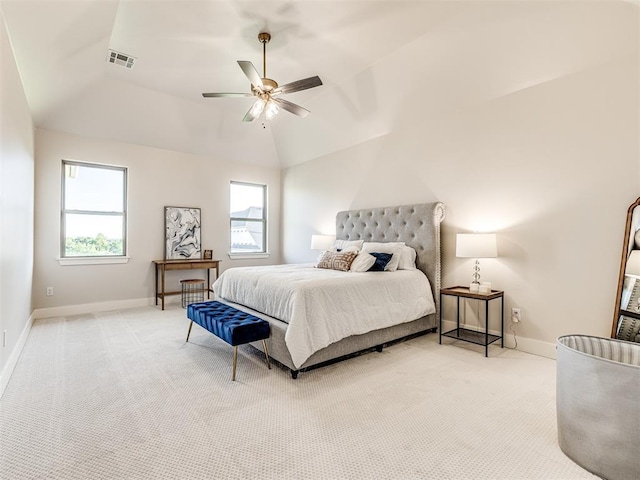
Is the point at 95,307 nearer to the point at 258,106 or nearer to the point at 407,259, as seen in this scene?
the point at 258,106

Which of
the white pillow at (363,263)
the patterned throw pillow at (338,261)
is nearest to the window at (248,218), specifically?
the patterned throw pillow at (338,261)

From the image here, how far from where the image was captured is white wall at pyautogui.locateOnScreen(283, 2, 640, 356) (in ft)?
9.11

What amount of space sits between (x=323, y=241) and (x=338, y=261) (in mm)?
1574

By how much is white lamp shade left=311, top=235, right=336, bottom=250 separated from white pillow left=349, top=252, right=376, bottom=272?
1564 millimetres

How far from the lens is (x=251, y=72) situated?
118 inches

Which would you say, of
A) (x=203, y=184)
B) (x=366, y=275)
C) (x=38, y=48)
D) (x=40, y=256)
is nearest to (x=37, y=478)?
(x=366, y=275)

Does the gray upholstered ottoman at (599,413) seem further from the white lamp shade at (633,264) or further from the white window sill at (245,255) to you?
the white window sill at (245,255)

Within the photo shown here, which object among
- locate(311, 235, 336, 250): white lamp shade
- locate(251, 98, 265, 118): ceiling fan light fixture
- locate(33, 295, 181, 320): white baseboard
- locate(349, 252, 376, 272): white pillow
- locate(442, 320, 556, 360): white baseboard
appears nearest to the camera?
locate(442, 320, 556, 360): white baseboard

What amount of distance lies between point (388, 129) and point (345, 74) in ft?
3.17

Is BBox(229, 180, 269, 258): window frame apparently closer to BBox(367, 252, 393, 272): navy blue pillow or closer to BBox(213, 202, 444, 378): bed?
BBox(213, 202, 444, 378): bed

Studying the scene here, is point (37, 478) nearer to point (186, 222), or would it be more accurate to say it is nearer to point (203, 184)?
point (186, 222)

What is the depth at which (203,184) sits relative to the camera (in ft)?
19.8

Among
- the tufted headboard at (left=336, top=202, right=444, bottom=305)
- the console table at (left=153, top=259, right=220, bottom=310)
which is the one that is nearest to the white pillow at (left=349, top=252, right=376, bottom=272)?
the tufted headboard at (left=336, top=202, right=444, bottom=305)

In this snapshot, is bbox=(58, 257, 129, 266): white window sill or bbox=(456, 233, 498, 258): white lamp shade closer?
bbox=(456, 233, 498, 258): white lamp shade
